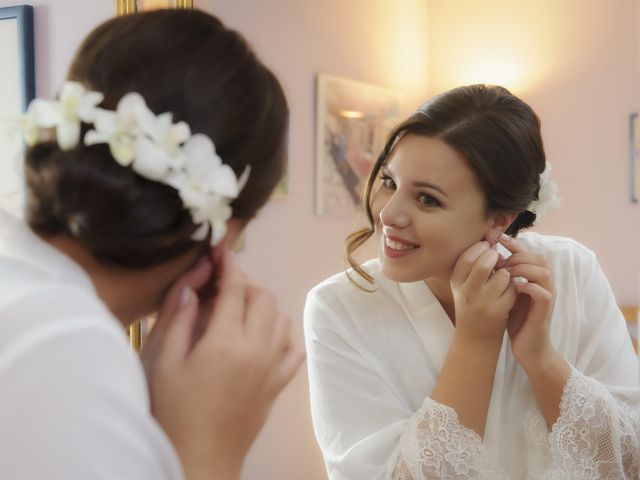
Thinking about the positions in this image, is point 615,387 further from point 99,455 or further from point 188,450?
point 99,455

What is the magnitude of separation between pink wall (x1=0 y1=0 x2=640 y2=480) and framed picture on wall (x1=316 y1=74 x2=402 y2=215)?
0.15 ft

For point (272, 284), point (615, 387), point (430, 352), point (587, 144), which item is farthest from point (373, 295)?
point (587, 144)

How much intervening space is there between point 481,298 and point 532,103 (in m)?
1.62

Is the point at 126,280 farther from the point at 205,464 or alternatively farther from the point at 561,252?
the point at 561,252

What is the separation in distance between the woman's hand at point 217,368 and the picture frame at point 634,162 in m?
1.98

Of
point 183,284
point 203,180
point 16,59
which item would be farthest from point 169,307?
point 16,59

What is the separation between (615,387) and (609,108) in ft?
5.00

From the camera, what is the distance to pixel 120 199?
60cm

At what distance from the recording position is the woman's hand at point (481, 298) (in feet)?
3.48

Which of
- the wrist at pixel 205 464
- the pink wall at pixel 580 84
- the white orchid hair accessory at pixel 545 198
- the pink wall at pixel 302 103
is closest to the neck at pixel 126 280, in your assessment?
the wrist at pixel 205 464

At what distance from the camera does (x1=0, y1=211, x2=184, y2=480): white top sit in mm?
492

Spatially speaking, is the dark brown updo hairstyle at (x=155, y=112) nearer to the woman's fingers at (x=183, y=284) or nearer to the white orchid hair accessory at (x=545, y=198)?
the woman's fingers at (x=183, y=284)

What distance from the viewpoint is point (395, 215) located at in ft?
3.76

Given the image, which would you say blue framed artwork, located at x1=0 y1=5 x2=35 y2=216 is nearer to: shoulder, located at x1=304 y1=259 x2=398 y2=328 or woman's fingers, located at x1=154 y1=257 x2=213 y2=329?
shoulder, located at x1=304 y1=259 x2=398 y2=328
